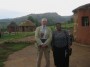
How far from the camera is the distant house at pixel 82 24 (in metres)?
22.9

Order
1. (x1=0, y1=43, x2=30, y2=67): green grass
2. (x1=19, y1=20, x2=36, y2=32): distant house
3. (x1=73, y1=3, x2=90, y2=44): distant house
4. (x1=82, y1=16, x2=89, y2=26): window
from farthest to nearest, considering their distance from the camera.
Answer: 1. (x1=19, y1=20, x2=36, y2=32): distant house
2. (x1=82, y1=16, x2=89, y2=26): window
3. (x1=73, y1=3, x2=90, y2=44): distant house
4. (x1=0, y1=43, x2=30, y2=67): green grass

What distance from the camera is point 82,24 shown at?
23.9 m

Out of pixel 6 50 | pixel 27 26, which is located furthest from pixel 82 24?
pixel 27 26

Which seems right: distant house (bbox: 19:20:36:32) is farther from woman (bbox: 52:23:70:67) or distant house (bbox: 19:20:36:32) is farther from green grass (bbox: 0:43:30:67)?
woman (bbox: 52:23:70:67)

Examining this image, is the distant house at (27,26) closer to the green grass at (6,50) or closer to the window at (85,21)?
the green grass at (6,50)

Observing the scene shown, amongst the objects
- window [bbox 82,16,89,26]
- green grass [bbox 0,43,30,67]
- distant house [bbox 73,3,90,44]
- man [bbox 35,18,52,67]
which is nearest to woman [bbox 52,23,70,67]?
man [bbox 35,18,52,67]

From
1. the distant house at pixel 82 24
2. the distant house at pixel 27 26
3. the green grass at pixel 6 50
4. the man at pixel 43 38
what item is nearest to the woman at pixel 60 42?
the man at pixel 43 38

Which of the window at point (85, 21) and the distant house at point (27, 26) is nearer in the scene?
the window at point (85, 21)

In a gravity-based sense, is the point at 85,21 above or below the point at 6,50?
above

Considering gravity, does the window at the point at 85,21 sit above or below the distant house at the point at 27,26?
above

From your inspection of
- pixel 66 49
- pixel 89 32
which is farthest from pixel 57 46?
pixel 89 32

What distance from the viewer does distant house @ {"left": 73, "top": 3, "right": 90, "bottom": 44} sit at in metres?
22.9

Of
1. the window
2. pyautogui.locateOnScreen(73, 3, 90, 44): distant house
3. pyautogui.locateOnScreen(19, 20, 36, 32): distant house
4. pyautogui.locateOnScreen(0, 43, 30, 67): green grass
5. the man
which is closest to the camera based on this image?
the man

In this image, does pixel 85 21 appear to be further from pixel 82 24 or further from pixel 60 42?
pixel 60 42
